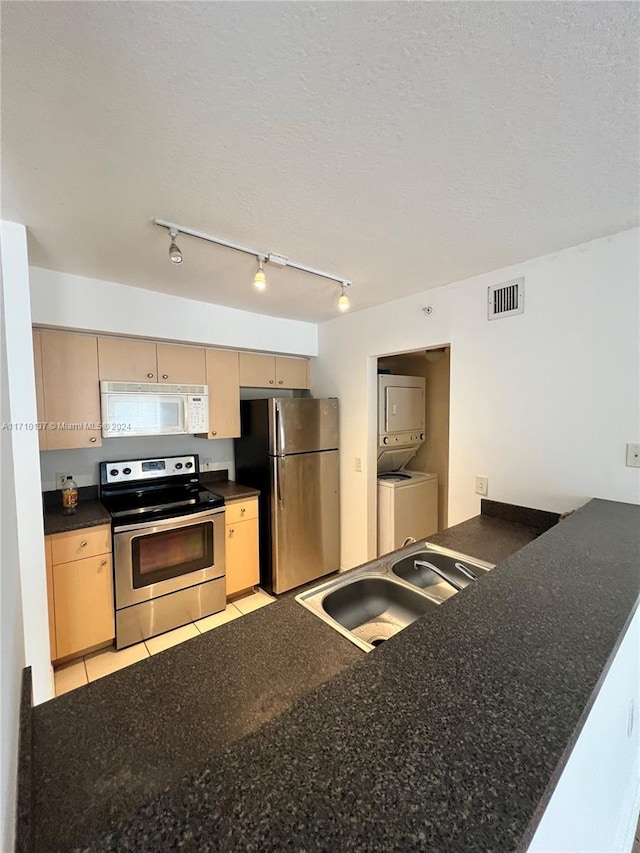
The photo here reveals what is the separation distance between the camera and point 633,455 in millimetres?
1687

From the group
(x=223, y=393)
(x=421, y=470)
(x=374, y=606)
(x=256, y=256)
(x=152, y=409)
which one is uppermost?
(x=256, y=256)

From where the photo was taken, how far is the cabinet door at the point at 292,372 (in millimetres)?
3293

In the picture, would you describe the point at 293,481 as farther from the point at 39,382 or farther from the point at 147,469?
the point at 39,382

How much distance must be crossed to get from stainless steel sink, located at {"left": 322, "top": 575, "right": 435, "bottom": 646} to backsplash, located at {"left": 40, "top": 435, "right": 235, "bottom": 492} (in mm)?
2073

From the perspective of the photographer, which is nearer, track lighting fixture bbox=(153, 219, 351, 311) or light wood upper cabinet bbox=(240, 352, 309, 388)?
track lighting fixture bbox=(153, 219, 351, 311)

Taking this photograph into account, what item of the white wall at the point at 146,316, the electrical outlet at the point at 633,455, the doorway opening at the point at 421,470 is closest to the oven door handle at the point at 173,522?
the white wall at the point at 146,316

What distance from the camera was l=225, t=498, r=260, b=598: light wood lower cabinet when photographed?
9.26 feet

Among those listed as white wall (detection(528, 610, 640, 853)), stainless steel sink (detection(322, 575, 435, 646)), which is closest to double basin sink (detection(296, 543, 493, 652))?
stainless steel sink (detection(322, 575, 435, 646))

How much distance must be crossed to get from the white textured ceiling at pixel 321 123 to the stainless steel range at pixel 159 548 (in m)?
1.63

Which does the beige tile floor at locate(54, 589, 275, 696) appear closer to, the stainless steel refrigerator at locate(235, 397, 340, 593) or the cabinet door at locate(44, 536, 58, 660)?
the cabinet door at locate(44, 536, 58, 660)

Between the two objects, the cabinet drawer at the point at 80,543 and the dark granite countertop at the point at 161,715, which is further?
the cabinet drawer at the point at 80,543

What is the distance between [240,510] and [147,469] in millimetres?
811

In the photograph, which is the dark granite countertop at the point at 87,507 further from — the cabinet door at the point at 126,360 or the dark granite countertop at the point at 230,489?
the cabinet door at the point at 126,360

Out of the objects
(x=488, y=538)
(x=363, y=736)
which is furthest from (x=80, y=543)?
(x=488, y=538)
